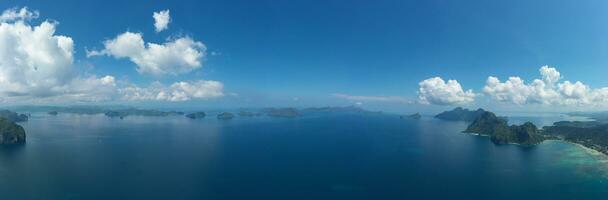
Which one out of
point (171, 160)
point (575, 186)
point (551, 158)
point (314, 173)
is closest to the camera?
point (575, 186)

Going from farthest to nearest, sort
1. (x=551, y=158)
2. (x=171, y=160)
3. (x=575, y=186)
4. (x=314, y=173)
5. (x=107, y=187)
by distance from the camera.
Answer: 1. (x=551, y=158)
2. (x=171, y=160)
3. (x=314, y=173)
4. (x=575, y=186)
5. (x=107, y=187)

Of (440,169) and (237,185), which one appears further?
(440,169)

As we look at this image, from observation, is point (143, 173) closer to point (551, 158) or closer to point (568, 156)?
point (551, 158)

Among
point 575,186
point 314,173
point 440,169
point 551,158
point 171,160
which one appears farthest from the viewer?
point 551,158

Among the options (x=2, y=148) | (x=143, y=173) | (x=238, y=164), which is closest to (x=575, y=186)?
(x=238, y=164)

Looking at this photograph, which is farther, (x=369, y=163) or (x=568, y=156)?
(x=568, y=156)

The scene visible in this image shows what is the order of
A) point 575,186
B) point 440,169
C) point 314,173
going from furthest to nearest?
point 440,169 → point 314,173 → point 575,186

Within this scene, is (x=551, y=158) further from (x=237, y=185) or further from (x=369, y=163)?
(x=237, y=185)

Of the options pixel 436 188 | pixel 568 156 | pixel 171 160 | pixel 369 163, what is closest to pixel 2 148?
pixel 171 160

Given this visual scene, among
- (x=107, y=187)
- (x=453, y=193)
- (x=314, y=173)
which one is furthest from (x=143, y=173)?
(x=453, y=193)
